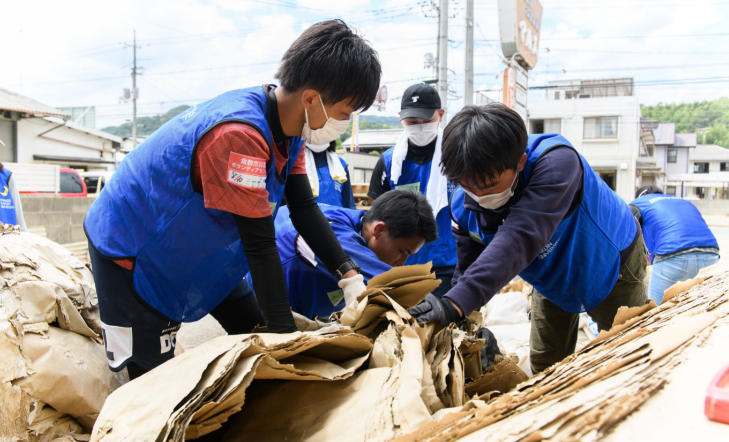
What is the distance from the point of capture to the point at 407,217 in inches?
71.3

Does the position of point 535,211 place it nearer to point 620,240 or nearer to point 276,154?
point 620,240

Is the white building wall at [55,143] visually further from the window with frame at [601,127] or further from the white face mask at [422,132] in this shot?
the window with frame at [601,127]

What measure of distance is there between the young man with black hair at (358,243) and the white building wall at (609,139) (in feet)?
70.4

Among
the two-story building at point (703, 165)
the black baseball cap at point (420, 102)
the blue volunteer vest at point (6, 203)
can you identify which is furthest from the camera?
the two-story building at point (703, 165)

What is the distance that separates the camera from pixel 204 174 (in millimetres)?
1117

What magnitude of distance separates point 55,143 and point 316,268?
21.6 m

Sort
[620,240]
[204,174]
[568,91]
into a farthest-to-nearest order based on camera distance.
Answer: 1. [568,91]
2. [620,240]
3. [204,174]

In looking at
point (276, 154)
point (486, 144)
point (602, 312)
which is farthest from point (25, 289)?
point (602, 312)

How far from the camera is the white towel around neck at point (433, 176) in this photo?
262 centimetres

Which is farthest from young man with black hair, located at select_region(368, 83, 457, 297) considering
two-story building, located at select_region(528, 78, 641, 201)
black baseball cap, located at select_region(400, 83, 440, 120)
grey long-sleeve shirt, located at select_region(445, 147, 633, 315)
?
two-story building, located at select_region(528, 78, 641, 201)

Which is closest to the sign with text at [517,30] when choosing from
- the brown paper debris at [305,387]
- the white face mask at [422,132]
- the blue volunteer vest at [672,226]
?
the blue volunteer vest at [672,226]

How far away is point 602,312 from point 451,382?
138cm

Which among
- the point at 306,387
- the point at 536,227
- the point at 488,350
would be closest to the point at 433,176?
the point at 488,350

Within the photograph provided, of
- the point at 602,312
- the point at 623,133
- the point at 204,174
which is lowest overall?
the point at 602,312
